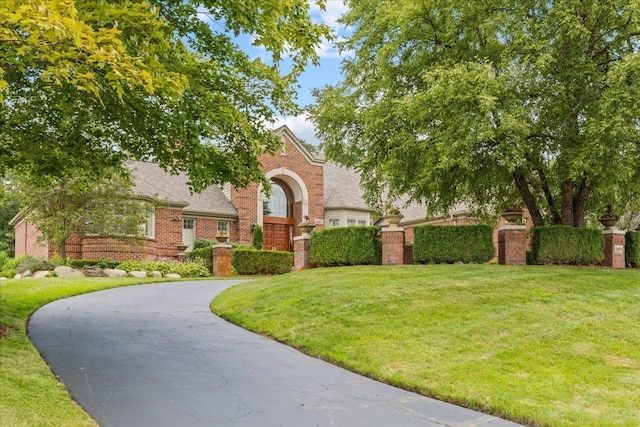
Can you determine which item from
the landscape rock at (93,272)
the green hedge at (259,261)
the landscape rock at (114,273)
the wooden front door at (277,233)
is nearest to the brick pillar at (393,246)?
the green hedge at (259,261)

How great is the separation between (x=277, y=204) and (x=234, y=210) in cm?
342

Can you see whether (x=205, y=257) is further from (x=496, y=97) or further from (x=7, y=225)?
(x=7, y=225)

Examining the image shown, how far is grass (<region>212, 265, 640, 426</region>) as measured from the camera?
6.70 metres

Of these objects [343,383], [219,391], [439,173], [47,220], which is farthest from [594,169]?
[47,220]

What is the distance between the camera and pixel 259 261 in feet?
85.1

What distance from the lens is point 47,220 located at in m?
23.8

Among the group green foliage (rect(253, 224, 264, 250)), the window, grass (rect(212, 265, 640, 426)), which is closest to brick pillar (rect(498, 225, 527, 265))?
grass (rect(212, 265, 640, 426))

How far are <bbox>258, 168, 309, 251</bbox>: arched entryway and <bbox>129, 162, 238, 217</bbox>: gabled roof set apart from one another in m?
2.41

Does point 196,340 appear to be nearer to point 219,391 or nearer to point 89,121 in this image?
point 219,391

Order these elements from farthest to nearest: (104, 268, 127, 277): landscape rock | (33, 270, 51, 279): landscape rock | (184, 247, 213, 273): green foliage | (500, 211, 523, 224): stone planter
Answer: (184, 247, 213, 273): green foliage
(104, 268, 127, 277): landscape rock
(33, 270, 51, 279): landscape rock
(500, 211, 523, 224): stone planter

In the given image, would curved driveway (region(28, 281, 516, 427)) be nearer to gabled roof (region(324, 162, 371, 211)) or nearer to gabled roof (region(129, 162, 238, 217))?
gabled roof (region(129, 162, 238, 217))

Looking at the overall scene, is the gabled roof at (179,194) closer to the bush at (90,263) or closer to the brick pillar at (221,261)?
the bush at (90,263)

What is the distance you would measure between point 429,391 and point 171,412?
10.3 ft

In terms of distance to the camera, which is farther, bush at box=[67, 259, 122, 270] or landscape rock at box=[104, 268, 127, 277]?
bush at box=[67, 259, 122, 270]
